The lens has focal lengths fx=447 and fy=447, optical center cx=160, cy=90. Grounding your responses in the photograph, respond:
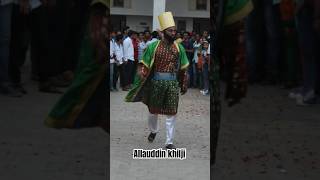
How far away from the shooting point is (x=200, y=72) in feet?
5.34

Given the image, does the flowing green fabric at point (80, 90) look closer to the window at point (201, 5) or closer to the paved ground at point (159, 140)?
the paved ground at point (159, 140)

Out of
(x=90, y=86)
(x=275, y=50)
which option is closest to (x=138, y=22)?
(x=90, y=86)

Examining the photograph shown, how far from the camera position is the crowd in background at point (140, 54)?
160cm

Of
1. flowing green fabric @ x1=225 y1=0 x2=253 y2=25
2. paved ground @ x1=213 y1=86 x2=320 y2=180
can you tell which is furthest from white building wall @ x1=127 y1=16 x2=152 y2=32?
paved ground @ x1=213 y1=86 x2=320 y2=180

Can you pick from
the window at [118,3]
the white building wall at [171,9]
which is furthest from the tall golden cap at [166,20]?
the window at [118,3]

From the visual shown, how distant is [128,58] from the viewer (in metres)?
1.62

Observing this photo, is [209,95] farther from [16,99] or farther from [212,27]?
[16,99]

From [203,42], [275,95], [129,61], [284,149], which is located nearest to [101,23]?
[129,61]

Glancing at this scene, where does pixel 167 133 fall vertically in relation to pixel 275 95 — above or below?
below

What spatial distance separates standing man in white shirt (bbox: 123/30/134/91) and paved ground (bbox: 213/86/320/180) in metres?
0.44

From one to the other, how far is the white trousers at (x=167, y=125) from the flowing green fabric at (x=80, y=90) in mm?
245

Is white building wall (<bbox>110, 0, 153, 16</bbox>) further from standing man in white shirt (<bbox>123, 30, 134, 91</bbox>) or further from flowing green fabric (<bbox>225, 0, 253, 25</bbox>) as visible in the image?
flowing green fabric (<bbox>225, 0, 253, 25</bbox>)

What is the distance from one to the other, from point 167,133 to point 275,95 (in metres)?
0.51

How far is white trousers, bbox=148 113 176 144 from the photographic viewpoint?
165 cm
